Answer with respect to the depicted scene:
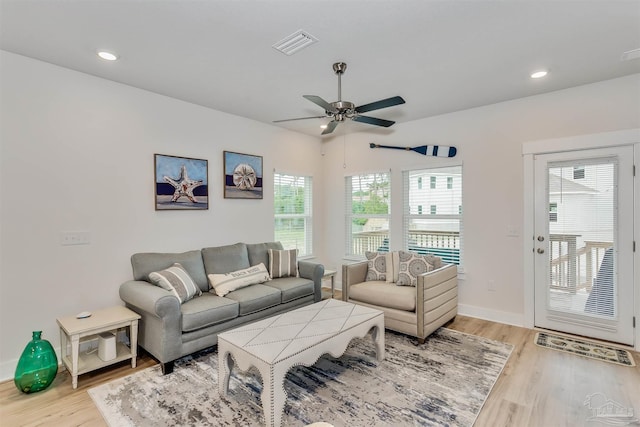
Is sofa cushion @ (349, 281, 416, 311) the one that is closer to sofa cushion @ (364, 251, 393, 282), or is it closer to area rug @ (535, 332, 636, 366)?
sofa cushion @ (364, 251, 393, 282)

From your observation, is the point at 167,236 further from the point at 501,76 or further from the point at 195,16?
the point at 501,76

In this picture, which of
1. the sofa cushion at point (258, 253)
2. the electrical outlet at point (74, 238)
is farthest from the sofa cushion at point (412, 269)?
the electrical outlet at point (74, 238)

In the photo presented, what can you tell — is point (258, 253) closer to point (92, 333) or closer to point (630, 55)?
point (92, 333)

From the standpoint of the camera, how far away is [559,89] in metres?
3.34

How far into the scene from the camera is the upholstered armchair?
10.2ft

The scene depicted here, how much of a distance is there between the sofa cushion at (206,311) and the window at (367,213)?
8.56 ft

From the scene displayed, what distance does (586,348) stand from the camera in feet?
9.95

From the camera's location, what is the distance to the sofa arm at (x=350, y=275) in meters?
3.73

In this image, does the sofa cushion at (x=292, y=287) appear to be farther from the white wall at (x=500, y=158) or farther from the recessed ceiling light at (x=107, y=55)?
the recessed ceiling light at (x=107, y=55)

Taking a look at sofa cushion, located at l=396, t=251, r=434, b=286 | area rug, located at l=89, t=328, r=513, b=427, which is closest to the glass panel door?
area rug, located at l=89, t=328, r=513, b=427

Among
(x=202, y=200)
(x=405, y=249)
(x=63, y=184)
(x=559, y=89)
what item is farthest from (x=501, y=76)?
(x=63, y=184)

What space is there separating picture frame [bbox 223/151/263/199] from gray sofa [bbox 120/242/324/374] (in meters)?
0.73

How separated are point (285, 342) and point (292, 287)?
147 cm

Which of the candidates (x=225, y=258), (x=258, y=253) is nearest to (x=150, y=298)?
(x=225, y=258)
